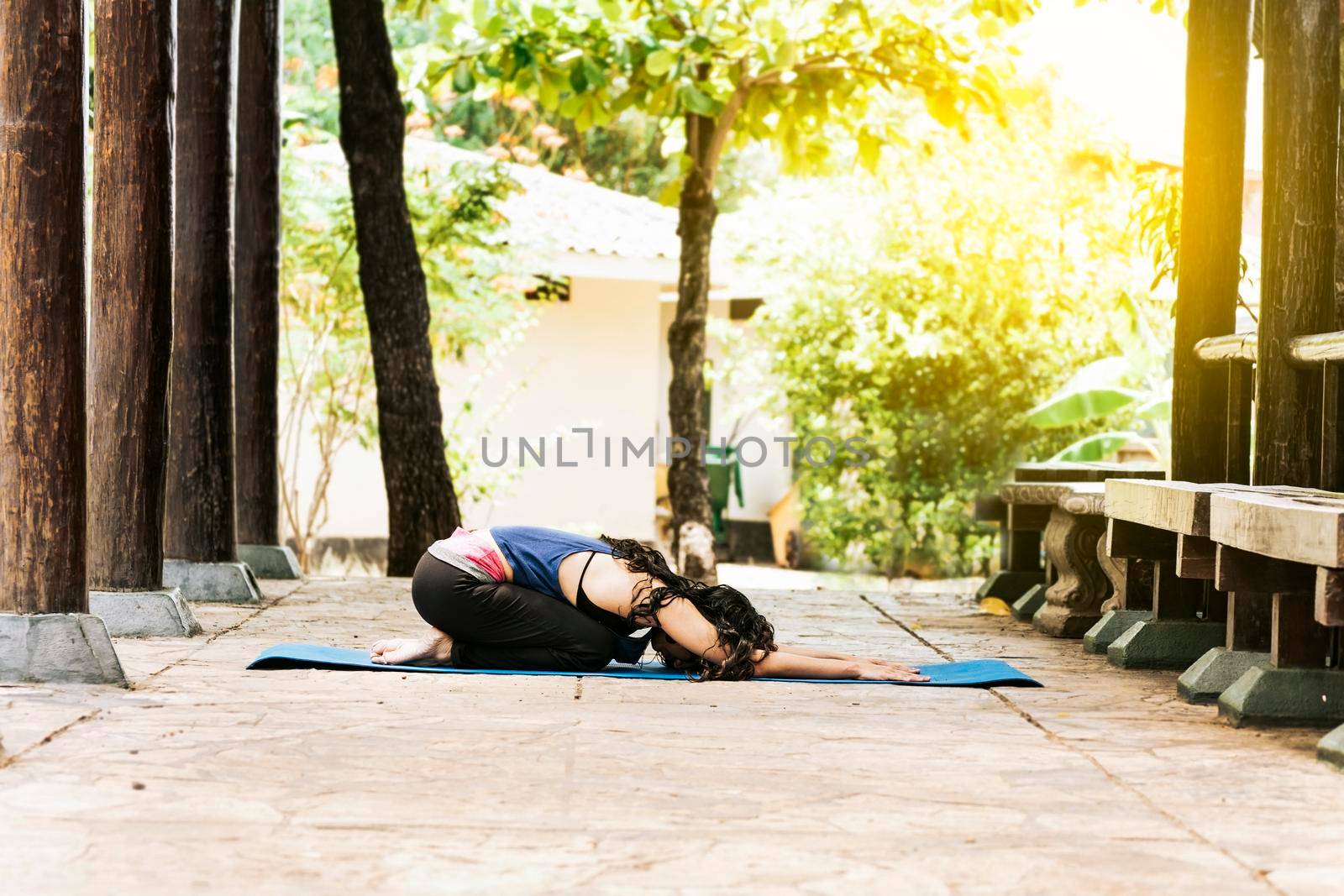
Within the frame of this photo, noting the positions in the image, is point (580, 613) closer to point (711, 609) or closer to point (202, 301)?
point (711, 609)

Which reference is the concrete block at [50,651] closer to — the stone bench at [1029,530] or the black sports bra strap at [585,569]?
the black sports bra strap at [585,569]

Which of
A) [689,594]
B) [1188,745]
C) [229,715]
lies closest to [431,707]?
[229,715]

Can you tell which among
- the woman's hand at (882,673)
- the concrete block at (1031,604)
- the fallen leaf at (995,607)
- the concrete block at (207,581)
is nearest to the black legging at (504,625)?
the woman's hand at (882,673)

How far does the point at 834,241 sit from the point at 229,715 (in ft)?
37.6

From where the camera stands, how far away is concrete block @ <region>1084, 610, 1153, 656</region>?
571 cm

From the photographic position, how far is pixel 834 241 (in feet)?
48.1

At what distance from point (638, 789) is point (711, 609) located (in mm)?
1581

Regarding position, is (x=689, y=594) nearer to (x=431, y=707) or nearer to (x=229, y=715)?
(x=431, y=707)

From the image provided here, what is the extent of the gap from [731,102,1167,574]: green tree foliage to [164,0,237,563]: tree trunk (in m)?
7.62

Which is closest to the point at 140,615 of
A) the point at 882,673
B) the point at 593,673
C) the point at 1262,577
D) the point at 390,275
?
the point at 593,673

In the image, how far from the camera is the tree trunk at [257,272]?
800 cm

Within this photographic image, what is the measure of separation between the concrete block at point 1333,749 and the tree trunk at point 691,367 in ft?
21.8

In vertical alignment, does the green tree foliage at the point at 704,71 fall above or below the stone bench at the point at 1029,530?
above

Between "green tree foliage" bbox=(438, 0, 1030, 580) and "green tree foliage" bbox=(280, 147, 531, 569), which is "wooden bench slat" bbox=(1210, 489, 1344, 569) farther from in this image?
"green tree foliage" bbox=(280, 147, 531, 569)
